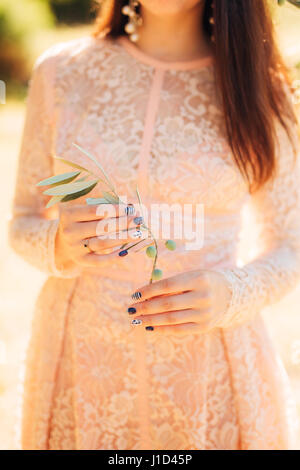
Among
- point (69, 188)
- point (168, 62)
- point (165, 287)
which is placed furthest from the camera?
point (168, 62)

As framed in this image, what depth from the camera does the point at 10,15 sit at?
1289 cm

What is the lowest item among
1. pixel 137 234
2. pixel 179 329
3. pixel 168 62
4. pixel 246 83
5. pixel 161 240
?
pixel 179 329

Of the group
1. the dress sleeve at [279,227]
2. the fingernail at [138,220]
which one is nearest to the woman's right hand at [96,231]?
the fingernail at [138,220]

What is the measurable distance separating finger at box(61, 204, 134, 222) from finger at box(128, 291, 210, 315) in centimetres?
17

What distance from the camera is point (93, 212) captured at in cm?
104

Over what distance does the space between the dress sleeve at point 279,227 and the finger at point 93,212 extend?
1.19ft

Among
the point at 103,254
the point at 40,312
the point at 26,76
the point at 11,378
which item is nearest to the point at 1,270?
the point at 11,378

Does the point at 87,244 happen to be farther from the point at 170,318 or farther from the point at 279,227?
the point at 279,227

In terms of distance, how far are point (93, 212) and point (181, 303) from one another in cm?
23


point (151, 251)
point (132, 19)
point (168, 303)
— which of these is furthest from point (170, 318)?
point (132, 19)

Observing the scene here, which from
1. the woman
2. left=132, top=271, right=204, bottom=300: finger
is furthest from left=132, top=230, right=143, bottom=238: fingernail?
the woman

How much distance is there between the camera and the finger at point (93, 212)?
975 millimetres

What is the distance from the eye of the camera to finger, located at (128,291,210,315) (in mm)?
1030
